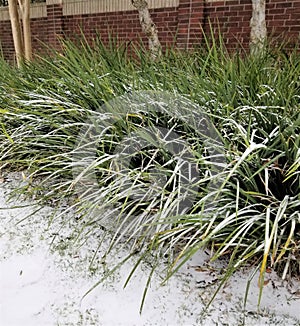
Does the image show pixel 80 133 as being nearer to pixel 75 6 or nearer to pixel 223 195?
pixel 223 195

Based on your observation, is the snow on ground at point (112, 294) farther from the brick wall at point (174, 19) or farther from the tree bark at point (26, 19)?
the tree bark at point (26, 19)

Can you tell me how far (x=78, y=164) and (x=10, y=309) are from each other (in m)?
0.80

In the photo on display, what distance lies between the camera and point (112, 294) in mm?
1644

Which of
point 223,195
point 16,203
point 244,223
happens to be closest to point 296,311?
point 244,223

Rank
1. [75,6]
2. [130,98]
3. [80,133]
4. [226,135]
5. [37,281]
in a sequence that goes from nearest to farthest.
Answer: [37,281], [226,135], [80,133], [130,98], [75,6]

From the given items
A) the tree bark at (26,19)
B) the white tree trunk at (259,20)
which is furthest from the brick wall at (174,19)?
the tree bark at (26,19)

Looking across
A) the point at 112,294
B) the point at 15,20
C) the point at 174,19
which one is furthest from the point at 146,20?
the point at 112,294

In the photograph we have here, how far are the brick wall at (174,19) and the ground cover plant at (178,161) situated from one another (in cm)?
173

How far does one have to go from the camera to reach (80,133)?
227cm

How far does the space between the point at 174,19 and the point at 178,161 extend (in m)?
5.69

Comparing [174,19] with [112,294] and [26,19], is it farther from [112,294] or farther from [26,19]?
[112,294]

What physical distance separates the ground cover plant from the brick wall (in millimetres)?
1728

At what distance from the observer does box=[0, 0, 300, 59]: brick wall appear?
17.7ft

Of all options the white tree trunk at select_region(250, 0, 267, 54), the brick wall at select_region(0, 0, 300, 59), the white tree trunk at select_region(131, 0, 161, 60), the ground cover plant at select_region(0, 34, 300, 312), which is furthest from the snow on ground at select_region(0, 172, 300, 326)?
the white tree trunk at select_region(131, 0, 161, 60)
